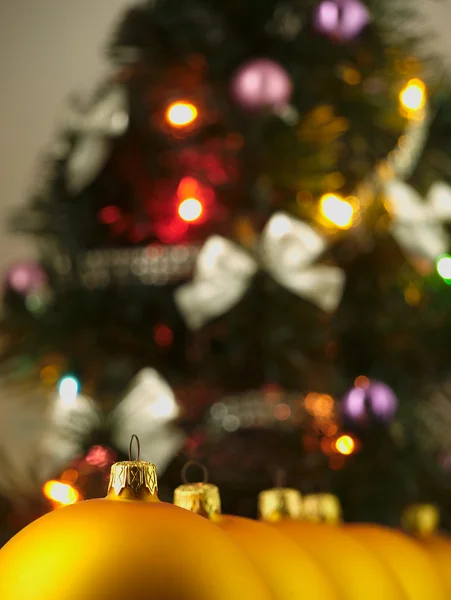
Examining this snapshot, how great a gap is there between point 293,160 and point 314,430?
0.31 meters

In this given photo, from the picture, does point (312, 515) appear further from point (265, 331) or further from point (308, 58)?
point (308, 58)

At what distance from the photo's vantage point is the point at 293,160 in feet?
3.27

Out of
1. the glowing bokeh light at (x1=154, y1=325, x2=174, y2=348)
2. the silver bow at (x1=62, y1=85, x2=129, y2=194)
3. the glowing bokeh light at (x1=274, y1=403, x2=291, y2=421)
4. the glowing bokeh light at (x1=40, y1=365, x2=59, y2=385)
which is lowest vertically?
the glowing bokeh light at (x1=274, y1=403, x2=291, y2=421)

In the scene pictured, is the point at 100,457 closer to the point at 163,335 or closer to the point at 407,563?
the point at 163,335

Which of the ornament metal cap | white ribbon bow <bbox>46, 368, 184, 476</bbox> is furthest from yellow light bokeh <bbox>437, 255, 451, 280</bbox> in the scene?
the ornament metal cap

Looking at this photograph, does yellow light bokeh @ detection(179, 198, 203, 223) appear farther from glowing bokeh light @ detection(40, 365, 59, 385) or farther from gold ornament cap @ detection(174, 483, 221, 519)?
gold ornament cap @ detection(174, 483, 221, 519)

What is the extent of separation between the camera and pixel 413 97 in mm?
1080

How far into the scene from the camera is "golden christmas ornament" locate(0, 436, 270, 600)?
11.1 inches

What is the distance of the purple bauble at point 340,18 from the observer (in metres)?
1.00

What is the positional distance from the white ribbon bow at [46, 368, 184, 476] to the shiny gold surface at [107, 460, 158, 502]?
0.48 meters

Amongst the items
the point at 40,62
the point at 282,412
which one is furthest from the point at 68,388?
the point at 40,62

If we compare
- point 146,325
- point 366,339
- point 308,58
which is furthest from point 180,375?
point 308,58

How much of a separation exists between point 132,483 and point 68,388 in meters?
0.65

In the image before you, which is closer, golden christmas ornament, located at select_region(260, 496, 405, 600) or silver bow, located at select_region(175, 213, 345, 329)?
golden christmas ornament, located at select_region(260, 496, 405, 600)
